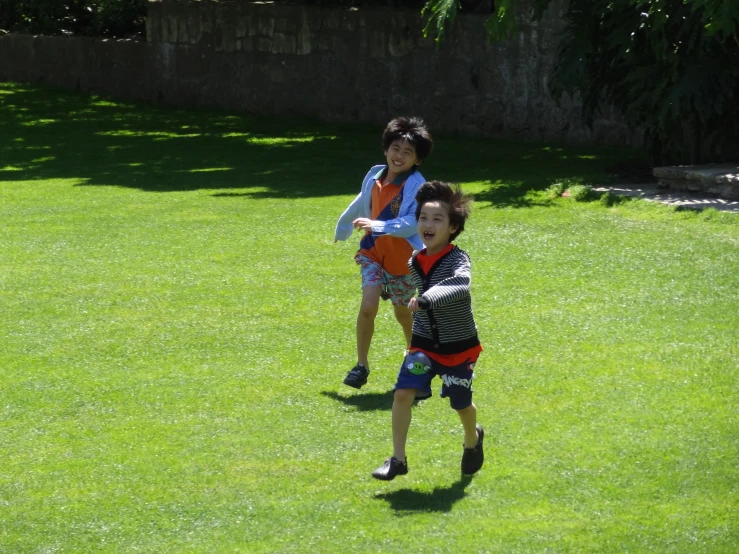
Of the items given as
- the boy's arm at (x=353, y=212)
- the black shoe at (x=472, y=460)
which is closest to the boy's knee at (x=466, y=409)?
the black shoe at (x=472, y=460)

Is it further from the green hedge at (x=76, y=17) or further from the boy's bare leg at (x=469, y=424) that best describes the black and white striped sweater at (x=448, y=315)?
the green hedge at (x=76, y=17)

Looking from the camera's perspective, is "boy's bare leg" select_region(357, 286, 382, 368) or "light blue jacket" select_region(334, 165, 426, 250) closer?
"light blue jacket" select_region(334, 165, 426, 250)

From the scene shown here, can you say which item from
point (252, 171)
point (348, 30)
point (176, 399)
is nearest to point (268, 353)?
point (176, 399)

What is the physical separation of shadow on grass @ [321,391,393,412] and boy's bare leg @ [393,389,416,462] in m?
1.04

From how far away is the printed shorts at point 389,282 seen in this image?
261 inches

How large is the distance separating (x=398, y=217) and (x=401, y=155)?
326 millimetres

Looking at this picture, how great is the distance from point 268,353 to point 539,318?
1848 mm

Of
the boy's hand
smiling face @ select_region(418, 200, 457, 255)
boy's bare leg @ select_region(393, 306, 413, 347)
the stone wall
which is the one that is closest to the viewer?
smiling face @ select_region(418, 200, 457, 255)

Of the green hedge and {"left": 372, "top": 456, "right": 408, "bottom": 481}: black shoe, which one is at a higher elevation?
the green hedge

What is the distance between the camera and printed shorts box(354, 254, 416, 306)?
6.62m

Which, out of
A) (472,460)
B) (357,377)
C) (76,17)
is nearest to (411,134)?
(357,377)

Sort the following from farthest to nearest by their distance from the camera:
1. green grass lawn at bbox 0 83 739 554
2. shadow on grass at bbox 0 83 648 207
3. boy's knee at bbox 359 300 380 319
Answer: shadow on grass at bbox 0 83 648 207 < boy's knee at bbox 359 300 380 319 < green grass lawn at bbox 0 83 739 554

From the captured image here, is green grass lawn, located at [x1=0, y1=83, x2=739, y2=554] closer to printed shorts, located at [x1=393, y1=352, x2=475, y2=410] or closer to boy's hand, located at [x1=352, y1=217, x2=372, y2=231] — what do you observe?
printed shorts, located at [x1=393, y1=352, x2=475, y2=410]

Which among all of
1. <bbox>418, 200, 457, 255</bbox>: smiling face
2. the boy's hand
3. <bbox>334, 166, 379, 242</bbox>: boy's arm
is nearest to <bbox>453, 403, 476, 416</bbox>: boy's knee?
<bbox>418, 200, 457, 255</bbox>: smiling face
